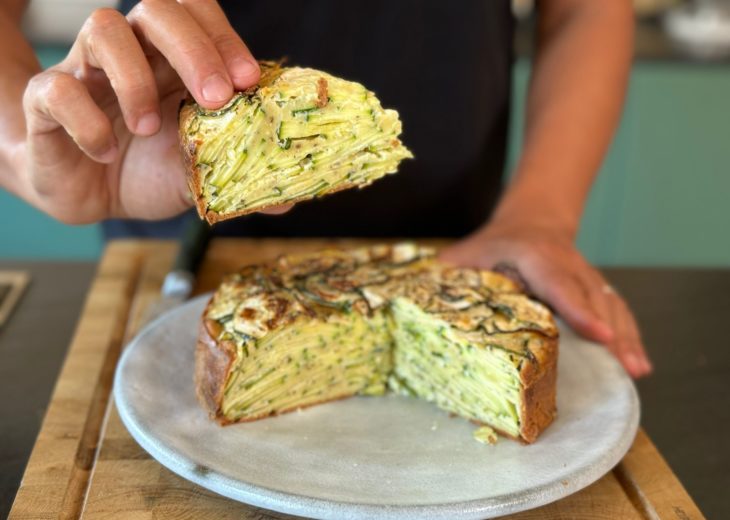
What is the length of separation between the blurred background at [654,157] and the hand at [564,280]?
7.89 ft

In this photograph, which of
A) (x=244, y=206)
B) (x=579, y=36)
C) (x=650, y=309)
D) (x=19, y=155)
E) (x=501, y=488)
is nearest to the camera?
(x=501, y=488)

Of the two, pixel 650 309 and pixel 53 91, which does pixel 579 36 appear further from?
pixel 53 91

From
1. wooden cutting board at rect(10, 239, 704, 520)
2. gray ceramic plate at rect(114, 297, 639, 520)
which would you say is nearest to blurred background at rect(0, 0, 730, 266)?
wooden cutting board at rect(10, 239, 704, 520)

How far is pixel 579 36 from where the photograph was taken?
10.9 feet

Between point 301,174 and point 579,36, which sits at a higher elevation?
point 301,174

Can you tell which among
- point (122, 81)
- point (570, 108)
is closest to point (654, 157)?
point (570, 108)

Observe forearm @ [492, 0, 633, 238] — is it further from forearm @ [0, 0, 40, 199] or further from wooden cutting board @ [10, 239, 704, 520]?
forearm @ [0, 0, 40, 199]

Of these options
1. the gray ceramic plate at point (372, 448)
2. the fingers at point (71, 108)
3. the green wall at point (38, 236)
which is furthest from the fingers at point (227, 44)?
the green wall at point (38, 236)

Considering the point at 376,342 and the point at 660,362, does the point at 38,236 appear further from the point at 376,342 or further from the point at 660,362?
the point at 660,362

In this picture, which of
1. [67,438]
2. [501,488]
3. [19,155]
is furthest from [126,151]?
[501,488]

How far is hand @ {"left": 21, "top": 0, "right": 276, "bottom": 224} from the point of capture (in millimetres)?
1858

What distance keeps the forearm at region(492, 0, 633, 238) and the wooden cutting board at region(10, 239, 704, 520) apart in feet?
3.39

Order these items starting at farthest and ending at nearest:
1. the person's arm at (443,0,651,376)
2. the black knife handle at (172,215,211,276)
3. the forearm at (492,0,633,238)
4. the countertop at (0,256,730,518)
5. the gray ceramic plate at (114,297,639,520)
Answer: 1. the forearm at (492,0,633,238)
2. the black knife handle at (172,215,211,276)
3. the person's arm at (443,0,651,376)
4. the countertop at (0,256,730,518)
5. the gray ceramic plate at (114,297,639,520)

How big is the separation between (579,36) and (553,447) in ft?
6.06
